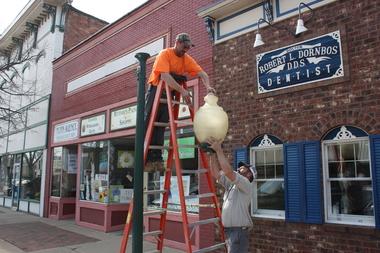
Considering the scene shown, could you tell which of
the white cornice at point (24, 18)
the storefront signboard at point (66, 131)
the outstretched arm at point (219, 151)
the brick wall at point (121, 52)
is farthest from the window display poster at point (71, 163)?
the outstretched arm at point (219, 151)

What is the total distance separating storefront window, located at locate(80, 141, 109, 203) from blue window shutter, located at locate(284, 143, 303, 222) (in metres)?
6.92

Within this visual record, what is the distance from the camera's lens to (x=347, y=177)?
642 cm

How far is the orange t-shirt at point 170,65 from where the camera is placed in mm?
4680

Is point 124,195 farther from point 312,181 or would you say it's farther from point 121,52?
point 312,181

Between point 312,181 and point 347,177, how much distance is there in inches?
21.9

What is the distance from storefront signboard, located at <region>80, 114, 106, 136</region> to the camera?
1282 cm

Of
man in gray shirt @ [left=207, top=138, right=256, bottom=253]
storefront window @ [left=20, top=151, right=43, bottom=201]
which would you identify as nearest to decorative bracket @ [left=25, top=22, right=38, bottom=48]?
storefront window @ [left=20, top=151, right=43, bottom=201]

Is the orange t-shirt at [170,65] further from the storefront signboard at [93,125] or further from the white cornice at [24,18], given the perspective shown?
the white cornice at [24,18]

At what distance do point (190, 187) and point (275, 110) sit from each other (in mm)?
2966

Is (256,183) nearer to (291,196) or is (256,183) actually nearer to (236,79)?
(291,196)

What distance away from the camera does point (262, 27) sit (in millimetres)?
7789

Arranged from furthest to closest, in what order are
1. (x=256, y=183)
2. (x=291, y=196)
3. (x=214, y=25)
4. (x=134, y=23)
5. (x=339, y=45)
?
(x=134, y=23) → (x=214, y=25) → (x=256, y=183) → (x=291, y=196) → (x=339, y=45)

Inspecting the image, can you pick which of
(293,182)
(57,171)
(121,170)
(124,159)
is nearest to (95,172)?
(121,170)

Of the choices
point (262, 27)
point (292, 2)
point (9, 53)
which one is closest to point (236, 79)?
point (262, 27)
